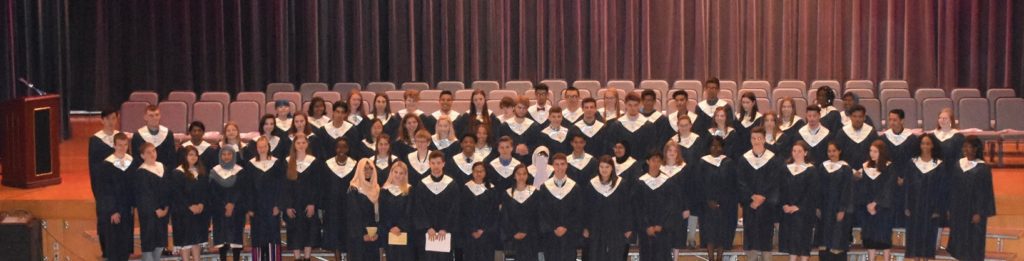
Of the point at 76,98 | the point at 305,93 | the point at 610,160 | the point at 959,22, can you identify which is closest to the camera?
the point at 610,160

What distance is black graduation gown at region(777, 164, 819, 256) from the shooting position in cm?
995

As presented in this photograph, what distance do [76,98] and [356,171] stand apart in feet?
29.8

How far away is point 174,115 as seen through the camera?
13.4m

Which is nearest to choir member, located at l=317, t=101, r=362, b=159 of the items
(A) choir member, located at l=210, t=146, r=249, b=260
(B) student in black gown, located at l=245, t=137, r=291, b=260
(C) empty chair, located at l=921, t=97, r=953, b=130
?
(B) student in black gown, located at l=245, t=137, r=291, b=260

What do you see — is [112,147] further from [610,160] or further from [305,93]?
[305,93]

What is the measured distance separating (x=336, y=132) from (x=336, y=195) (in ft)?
2.42

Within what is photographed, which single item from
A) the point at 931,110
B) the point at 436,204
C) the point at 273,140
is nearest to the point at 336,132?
the point at 273,140

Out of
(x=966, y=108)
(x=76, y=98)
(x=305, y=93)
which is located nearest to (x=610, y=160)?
(x=966, y=108)

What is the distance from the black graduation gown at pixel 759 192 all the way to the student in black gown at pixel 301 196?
9.26ft

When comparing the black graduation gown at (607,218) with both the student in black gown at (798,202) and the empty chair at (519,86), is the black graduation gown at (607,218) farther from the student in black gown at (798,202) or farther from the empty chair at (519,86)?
the empty chair at (519,86)

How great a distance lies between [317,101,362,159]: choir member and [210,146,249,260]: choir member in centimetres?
70

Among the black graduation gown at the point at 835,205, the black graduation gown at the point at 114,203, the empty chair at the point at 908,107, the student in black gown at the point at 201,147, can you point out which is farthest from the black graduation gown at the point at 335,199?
the empty chair at the point at 908,107

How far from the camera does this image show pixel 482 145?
10.2 m

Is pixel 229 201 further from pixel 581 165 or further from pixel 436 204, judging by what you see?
pixel 581 165
